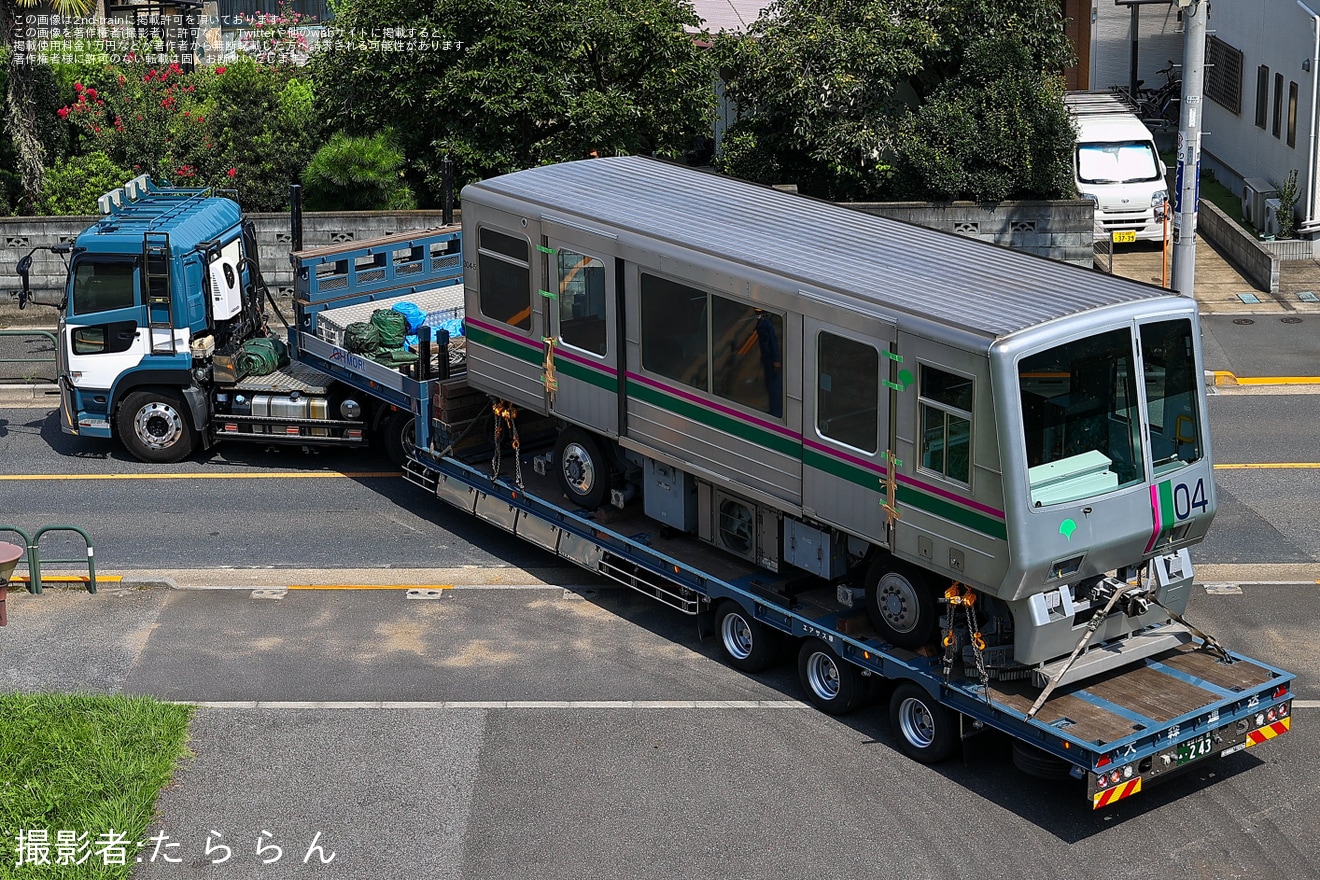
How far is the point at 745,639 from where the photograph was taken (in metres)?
14.8

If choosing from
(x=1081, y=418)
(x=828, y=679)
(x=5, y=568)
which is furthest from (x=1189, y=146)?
(x=5, y=568)

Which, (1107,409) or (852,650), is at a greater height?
(1107,409)

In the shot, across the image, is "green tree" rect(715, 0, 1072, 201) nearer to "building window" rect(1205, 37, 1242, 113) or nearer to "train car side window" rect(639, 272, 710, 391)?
"building window" rect(1205, 37, 1242, 113)

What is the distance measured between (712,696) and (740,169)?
591 inches

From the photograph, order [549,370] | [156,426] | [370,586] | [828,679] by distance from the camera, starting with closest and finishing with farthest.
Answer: [828,679]
[549,370]
[370,586]
[156,426]

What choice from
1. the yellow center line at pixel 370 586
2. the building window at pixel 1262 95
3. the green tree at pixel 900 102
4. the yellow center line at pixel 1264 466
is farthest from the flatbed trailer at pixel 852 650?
the building window at pixel 1262 95

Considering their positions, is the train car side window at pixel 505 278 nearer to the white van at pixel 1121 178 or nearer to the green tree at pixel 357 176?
the green tree at pixel 357 176

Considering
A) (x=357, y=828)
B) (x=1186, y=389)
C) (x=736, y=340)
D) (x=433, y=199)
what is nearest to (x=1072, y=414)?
(x=1186, y=389)

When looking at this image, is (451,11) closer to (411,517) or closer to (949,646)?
(411,517)

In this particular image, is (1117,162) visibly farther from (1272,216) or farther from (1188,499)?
(1188,499)

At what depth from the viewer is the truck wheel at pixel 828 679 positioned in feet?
44.9

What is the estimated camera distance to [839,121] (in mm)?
26953

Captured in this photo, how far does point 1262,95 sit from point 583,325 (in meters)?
20.4

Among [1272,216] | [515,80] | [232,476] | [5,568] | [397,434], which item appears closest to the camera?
[5,568]
